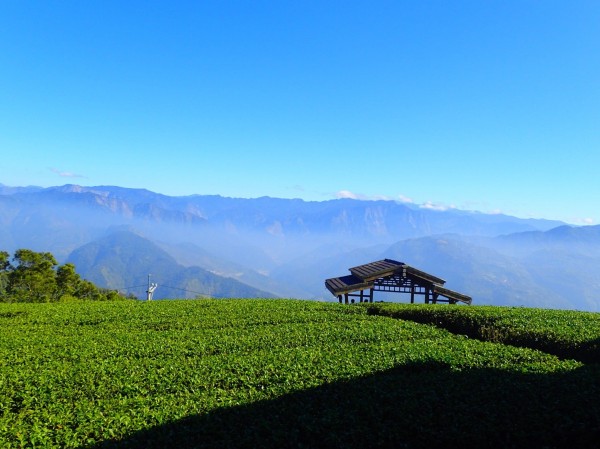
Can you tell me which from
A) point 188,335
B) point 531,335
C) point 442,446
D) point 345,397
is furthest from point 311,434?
point 531,335

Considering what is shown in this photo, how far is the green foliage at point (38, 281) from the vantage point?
1666 inches

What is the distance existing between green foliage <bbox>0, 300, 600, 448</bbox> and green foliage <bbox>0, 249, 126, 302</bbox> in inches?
1125

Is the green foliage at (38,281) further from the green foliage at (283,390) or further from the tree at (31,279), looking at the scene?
the green foliage at (283,390)

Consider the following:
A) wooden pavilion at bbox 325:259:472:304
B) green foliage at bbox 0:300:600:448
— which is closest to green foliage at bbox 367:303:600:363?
green foliage at bbox 0:300:600:448

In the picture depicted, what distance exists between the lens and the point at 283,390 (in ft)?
34.6

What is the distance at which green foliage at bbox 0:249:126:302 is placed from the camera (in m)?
42.3

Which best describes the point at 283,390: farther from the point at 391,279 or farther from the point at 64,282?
the point at 64,282

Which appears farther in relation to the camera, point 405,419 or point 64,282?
point 64,282

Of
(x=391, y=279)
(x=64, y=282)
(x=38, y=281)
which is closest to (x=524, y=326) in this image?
(x=391, y=279)

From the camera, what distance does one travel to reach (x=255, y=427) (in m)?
8.38

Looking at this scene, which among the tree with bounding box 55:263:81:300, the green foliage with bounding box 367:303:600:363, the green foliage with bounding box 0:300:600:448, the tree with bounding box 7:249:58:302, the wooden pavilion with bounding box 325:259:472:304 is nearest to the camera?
the green foliage with bounding box 0:300:600:448

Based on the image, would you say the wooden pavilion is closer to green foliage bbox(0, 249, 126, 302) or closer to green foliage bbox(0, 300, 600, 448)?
green foliage bbox(0, 300, 600, 448)

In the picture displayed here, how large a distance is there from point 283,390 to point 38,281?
140ft

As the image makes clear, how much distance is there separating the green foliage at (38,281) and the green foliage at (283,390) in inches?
1125
